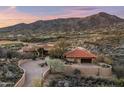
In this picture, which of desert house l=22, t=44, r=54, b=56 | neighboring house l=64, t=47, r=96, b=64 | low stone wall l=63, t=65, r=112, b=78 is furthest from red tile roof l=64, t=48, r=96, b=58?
desert house l=22, t=44, r=54, b=56

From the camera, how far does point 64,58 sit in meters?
24.4

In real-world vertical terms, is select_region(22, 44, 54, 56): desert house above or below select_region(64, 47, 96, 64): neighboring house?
above

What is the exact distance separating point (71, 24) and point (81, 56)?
1.44 ft

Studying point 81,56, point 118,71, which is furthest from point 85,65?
point 118,71

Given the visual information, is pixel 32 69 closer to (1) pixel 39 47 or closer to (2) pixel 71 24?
(1) pixel 39 47

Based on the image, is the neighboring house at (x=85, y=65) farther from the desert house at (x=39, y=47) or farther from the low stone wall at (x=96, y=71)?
the desert house at (x=39, y=47)

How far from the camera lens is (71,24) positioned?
24.4 meters

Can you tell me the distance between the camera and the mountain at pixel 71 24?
24.3 meters

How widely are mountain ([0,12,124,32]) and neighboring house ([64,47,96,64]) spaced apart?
0.95 ft

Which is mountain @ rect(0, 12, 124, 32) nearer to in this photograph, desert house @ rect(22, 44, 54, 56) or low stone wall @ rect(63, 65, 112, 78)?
desert house @ rect(22, 44, 54, 56)

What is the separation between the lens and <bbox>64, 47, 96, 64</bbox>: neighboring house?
2438cm
